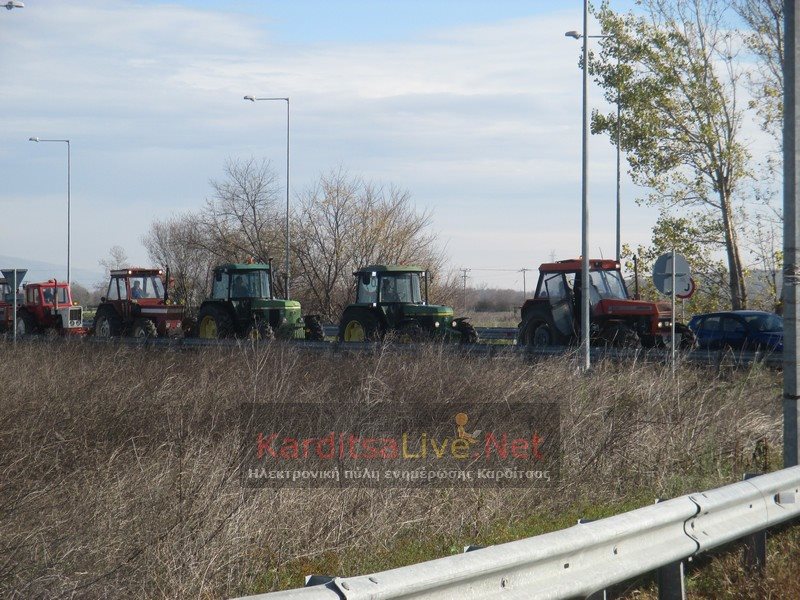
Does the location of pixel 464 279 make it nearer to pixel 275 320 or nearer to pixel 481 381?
pixel 275 320

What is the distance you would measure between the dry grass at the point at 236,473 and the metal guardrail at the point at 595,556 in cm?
154

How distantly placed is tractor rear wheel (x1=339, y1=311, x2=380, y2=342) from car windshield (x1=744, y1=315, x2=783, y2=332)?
835 cm

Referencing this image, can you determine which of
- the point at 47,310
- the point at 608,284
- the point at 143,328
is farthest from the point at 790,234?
the point at 47,310

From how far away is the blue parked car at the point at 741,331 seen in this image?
862 inches

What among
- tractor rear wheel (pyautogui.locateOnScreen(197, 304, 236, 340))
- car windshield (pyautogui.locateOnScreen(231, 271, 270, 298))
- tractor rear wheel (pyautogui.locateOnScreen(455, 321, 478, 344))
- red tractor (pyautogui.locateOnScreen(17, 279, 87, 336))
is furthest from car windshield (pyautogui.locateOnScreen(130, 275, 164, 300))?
tractor rear wheel (pyautogui.locateOnScreen(455, 321, 478, 344))

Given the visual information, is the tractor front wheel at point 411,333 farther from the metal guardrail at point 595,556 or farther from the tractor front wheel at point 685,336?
the metal guardrail at point 595,556

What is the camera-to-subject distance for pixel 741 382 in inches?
480

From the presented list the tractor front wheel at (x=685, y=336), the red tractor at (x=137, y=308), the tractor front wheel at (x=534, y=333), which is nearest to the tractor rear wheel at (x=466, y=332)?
the tractor front wheel at (x=534, y=333)

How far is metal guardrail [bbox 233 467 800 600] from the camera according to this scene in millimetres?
3982

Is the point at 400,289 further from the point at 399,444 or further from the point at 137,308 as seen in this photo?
the point at 399,444

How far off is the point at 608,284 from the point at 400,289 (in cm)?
503

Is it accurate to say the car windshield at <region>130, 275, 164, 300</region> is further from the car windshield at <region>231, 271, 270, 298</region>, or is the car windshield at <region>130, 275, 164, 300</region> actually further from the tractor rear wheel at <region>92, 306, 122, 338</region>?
the car windshield at <region>231, 271, 270, 298</region>

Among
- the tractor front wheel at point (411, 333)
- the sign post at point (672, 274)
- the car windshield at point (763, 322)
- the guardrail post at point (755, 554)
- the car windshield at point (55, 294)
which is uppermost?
the sign post at point (672, 274)

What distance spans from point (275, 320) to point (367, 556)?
20053 mm
